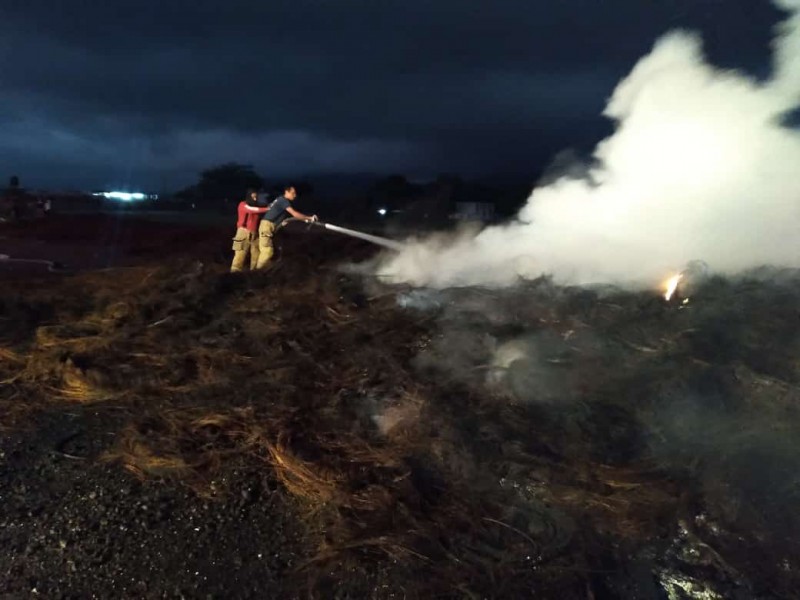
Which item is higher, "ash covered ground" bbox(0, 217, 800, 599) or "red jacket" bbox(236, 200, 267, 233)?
"red jacket" bbox(236, 200, 267, 233)

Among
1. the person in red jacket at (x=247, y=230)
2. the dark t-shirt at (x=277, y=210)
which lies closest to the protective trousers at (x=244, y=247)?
the person in red jacket at (x=247, y=230)

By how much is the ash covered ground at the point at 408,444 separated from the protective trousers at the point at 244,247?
3052 mm

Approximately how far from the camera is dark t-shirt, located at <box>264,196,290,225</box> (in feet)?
36.8

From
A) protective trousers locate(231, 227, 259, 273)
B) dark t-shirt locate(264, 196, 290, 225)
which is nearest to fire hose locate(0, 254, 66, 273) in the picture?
protective trousers locate(231, 227, 259, 273)

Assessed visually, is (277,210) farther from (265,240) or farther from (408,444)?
(408,444)

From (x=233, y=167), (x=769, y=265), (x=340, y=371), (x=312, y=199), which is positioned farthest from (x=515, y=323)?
(x=233, y=167)

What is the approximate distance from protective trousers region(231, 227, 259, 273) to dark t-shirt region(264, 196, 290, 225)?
1.41ft

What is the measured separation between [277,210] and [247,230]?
0.64 m

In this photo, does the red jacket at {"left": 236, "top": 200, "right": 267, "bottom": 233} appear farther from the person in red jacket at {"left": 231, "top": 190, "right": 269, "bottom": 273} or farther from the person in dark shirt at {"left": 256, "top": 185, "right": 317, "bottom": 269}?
the person in dark shirt at {"left": 256, "top": 185, "right": 317, "bottom": 269}

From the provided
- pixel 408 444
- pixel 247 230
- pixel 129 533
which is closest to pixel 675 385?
pixel 408 444

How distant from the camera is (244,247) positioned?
11.5 metres

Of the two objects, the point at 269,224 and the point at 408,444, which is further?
the point at 269,224

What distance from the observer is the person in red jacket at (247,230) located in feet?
37.4

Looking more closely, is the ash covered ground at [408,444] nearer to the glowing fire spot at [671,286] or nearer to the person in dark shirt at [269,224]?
the glowing fire spot at [671,286]
